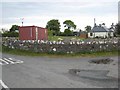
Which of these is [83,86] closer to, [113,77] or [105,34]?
[113,77]

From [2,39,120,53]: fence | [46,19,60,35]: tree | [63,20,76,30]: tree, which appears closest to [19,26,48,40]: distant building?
[2,39,120,53]: fence

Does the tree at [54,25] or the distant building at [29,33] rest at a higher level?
the tree at [54,25]

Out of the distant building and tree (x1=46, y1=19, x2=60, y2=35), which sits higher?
tree (x1=46, y1=19, x2=60, y2=35)

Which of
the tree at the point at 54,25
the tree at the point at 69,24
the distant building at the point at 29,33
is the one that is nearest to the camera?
the distant building at the point at 29,33

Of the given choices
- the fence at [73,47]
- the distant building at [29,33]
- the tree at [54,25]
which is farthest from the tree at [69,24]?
the fence at [73,47]

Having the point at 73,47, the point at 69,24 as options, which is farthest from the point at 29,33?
the point at 69,24

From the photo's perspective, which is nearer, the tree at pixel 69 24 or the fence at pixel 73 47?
the fence at pixel 73 47

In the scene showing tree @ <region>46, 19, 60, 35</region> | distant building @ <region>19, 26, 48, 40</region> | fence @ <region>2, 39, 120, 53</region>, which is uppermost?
tree @ <region>46, 19, 60, 35</region>

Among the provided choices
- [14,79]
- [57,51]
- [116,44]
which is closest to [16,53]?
[57,51]

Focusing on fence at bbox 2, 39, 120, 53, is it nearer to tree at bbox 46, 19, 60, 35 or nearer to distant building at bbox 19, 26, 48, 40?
distant building at bbox 19, 26, 48, 40

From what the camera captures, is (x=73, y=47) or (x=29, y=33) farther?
(x=29, y=33)

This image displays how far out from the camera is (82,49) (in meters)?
23.8

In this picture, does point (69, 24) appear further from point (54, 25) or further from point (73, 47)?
point (73, 47)

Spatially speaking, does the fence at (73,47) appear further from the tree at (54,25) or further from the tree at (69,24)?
the tree at (69,24)
